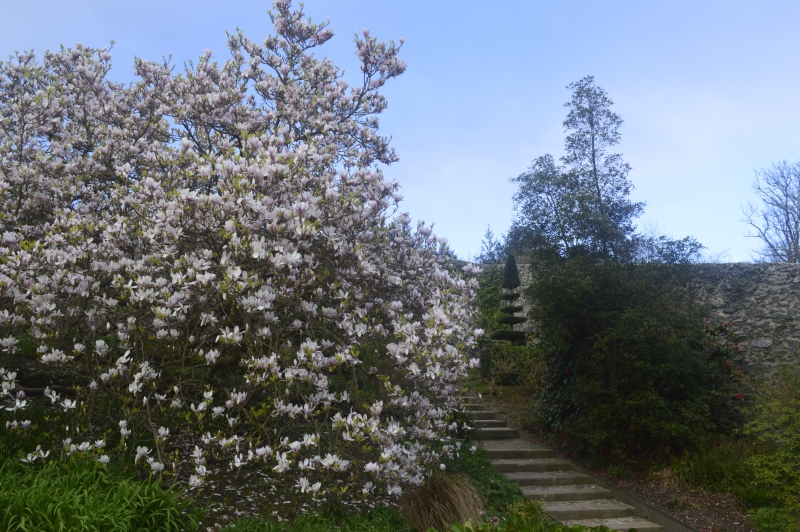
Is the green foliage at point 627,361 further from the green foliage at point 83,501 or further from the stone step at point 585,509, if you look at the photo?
the green foliage at point 83,501

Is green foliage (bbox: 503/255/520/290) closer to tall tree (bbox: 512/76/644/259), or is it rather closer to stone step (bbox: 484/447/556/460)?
tall tree (bbox: 512/76/644/259)

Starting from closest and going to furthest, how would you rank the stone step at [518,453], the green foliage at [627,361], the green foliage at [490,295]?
the green foliage at [627,361], the stone step at [518,453], the green foliage at [490,295]

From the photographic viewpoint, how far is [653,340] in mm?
8336

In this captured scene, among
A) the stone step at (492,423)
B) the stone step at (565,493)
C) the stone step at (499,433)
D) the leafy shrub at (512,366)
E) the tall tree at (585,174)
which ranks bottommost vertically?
the stone step at (565,493)

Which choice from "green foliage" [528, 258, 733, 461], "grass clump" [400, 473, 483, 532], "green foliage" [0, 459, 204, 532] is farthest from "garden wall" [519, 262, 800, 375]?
"green foliage" [0, 459, 204, 532]

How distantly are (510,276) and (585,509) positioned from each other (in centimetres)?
888

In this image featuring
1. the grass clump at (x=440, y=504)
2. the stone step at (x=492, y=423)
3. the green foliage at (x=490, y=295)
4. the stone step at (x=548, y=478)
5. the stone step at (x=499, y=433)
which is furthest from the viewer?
the green foliage at (x=490, y=295)

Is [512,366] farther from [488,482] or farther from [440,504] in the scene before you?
[440,504]

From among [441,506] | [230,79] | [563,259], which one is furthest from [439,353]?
[563,259]

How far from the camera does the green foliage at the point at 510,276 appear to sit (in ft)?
51.1

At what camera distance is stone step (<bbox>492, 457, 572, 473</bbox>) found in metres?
8.29

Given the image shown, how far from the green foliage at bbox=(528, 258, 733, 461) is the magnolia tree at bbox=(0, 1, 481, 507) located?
3693 mm

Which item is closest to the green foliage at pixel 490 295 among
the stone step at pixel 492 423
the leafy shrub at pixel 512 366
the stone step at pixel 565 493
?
the leafy shrub at pixel 512 366

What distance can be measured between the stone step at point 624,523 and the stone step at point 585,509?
0.23 feet
